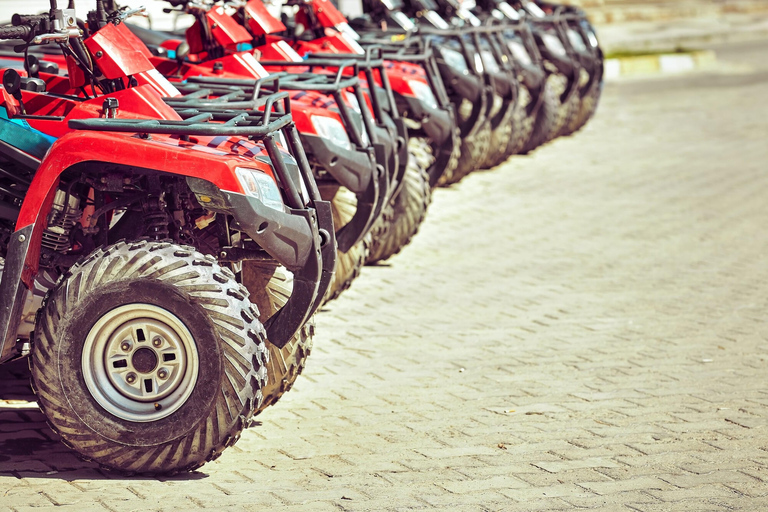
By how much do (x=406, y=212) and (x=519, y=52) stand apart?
5450mm

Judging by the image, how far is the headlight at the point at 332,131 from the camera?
6.62 metres

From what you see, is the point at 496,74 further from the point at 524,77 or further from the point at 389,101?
the point at 389,101

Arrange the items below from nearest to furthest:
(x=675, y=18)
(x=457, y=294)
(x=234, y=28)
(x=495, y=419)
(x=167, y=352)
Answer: (x=167, y=352) → (x=495, y=419) → (x=234, y=28) → (x=457, y=294) → (x=675, y=18)

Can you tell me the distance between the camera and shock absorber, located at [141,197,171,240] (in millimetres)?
4828

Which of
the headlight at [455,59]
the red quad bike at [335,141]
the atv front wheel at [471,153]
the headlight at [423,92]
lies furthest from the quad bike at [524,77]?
the red quad bike at [335,141]

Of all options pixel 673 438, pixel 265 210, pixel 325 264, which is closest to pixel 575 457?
pixel 673 438

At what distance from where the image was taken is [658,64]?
25641 mm

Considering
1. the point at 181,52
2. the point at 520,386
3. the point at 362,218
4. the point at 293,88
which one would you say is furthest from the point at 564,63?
the point at 520,386

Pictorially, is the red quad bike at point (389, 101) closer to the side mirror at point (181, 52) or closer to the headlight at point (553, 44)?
the side mirror at point (181, 52)

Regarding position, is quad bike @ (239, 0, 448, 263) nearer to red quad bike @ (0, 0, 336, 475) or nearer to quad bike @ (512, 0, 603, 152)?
red quad bike @ (0, 0, 336, 475)

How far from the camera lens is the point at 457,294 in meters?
8.04

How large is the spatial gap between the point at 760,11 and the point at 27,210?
1398 inches

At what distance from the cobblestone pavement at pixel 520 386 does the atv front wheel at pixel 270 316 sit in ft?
0.70

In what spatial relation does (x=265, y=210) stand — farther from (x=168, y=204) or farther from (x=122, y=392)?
(x=122, y=392)
